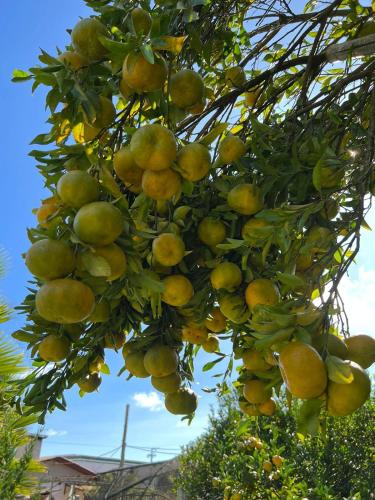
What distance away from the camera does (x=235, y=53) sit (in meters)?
3.23

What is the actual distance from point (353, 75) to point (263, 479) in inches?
199

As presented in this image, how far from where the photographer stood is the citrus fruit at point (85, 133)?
181cm

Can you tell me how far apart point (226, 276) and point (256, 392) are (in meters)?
A: 0.74

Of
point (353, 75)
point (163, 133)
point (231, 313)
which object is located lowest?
point (231, 313)

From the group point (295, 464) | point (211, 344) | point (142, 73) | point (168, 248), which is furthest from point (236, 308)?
point (295, 464)

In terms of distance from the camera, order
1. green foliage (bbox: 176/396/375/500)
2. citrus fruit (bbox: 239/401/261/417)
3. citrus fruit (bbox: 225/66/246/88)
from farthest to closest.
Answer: green foliage (bbox: 176/396/375/500)
citrus fruit (bbox: 225/66/246/88)
citrus fruit (bbox: 239/401/261/417)

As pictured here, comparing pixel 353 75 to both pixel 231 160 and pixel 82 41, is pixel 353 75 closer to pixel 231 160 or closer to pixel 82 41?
pixel 231 160

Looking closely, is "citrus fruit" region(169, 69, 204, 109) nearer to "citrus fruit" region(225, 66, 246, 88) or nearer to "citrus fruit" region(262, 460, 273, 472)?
"citrus fruit" region(225, 66, 246, 88)

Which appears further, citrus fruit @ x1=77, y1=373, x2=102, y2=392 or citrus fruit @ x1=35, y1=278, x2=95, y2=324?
citrus fruit @ x1=77, y1=373, x2=102, y2=392

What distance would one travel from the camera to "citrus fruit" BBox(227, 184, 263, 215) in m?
1.96

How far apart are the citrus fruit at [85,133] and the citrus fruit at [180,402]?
1.43 m

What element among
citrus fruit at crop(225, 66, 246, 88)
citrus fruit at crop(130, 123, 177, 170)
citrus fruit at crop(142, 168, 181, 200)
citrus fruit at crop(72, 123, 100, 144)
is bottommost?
citrus fruit at crop(142, 168, 181, 200)

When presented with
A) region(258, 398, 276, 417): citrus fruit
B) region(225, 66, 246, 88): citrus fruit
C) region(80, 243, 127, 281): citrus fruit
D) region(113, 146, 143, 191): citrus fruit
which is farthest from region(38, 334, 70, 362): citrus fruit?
region(225, 66, 246, 88): citrus fruit

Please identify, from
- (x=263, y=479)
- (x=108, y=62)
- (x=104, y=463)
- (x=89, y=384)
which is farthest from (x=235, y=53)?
(x=104, y=463)
